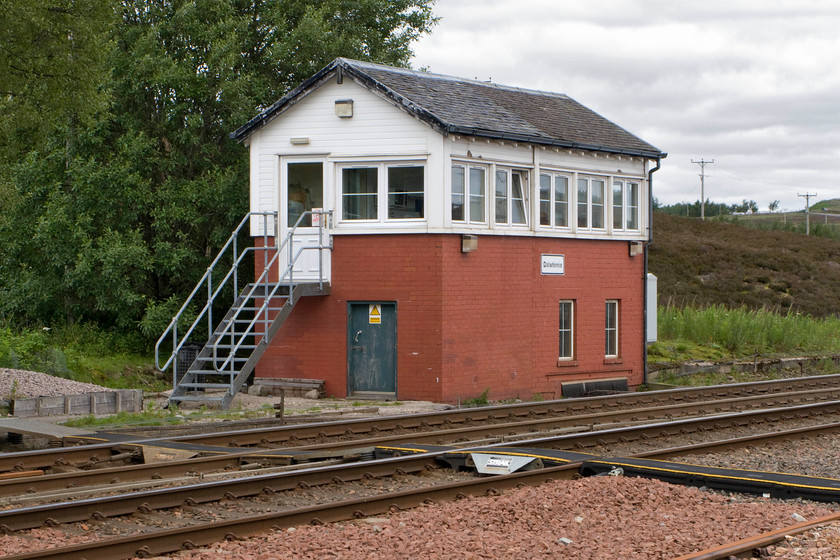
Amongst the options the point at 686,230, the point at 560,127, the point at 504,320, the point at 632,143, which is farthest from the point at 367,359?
the point at 686,230

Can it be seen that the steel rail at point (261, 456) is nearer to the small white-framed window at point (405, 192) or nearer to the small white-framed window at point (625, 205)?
the small white-framed window at point (405, 192)

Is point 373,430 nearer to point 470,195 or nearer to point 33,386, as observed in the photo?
point 33,386

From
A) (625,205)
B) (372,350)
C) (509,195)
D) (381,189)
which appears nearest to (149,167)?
(381,189)

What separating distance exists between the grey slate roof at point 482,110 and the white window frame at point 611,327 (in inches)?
133

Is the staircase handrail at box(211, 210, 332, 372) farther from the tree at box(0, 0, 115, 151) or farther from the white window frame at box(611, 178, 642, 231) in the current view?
the white window frame at box(611, 178, 642, 231)


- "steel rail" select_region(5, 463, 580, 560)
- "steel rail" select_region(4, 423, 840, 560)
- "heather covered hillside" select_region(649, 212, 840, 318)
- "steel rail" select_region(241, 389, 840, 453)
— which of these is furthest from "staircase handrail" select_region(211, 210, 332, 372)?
"heather covered hillside" select_region(649, 212, 840, 318)

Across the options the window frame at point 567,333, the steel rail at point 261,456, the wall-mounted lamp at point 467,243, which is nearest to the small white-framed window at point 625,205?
the window frame at point 567,333

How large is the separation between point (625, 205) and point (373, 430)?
1095 centimetres

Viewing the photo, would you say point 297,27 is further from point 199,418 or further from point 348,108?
point 199,418

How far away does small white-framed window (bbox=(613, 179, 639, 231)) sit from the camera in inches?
915

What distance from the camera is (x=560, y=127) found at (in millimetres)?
22375

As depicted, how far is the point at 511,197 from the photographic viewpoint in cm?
2066

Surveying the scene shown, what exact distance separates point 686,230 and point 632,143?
46.5 meters

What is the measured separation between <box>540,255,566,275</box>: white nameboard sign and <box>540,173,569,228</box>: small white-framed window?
0.67 meters
